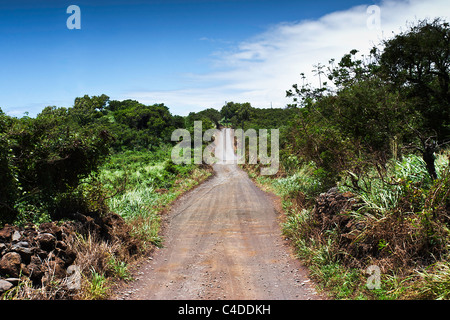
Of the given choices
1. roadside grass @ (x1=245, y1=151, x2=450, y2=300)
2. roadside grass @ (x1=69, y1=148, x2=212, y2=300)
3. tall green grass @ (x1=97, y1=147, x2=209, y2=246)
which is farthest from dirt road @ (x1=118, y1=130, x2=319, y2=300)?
roadside grass @ (x1=245, y1=151, x2=450, y2=300)

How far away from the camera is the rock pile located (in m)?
4.62

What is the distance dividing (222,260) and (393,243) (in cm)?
360

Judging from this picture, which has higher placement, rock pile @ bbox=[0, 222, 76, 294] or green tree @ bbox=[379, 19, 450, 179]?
green tree @ bbox=[379, 19, 450, 179]

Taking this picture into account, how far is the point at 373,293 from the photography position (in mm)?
4773

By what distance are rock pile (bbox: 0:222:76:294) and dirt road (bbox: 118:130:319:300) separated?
1.29m

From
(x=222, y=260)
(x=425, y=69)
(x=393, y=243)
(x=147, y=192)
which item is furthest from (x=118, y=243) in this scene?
(x=425, y=69)

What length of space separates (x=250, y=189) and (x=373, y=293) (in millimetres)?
12745

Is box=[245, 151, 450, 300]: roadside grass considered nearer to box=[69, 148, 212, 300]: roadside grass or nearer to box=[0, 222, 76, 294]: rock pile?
box=[69, 148, 212, 300]: roadside grass

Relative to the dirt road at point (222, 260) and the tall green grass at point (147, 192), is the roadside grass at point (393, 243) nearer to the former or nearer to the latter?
the dirt road at point (222, 260)

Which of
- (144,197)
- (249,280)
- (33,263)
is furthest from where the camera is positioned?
(144,197)

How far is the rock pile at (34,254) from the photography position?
462 cm
